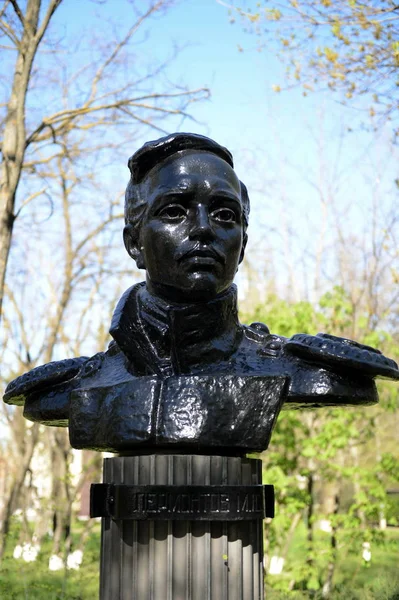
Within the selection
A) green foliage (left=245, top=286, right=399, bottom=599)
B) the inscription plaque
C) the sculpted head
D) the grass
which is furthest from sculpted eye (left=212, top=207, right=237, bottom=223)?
green foliage (left=245, top=286, right=399, bottom=599)

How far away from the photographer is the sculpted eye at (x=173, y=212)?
3.02m

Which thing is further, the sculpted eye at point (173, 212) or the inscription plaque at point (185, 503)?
the sculpted eye at point (173, 212)

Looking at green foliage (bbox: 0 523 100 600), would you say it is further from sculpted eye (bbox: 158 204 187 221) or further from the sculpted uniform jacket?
sculpted eye (bbox: 158 204 187 221)

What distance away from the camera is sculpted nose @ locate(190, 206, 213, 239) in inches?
115

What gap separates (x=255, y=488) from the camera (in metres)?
2.90

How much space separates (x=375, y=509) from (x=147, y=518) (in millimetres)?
5531

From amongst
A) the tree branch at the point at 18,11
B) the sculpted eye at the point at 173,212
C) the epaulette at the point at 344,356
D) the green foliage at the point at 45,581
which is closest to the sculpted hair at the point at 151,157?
the sculpted eye at the point at 173,212

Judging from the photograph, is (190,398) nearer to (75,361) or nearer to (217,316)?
(217,316)

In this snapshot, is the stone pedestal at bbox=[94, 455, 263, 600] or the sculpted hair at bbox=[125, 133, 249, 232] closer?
the stone pedestal at bbox=[94, 455, 263, 600]

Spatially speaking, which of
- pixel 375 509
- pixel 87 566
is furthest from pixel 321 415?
pixel 87 566

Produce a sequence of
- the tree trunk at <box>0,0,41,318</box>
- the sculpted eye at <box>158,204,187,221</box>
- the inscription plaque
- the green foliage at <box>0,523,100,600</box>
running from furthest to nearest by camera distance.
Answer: the tree trunk at <box>0,0,41,318</box>, the green foliage at <box>0,523,100,600</box>, the sculpted eye at <box>158,204,187,221</box>, the inscription plaque

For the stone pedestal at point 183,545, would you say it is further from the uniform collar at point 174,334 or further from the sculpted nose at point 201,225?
the sculpted nose at point 201,225

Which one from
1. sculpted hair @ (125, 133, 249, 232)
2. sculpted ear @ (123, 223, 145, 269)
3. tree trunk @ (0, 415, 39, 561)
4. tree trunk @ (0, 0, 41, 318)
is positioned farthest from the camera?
tree trunk @ (0, 415, 39, 561)

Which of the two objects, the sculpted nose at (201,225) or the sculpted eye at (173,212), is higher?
the sculpted eye at (173,212)
